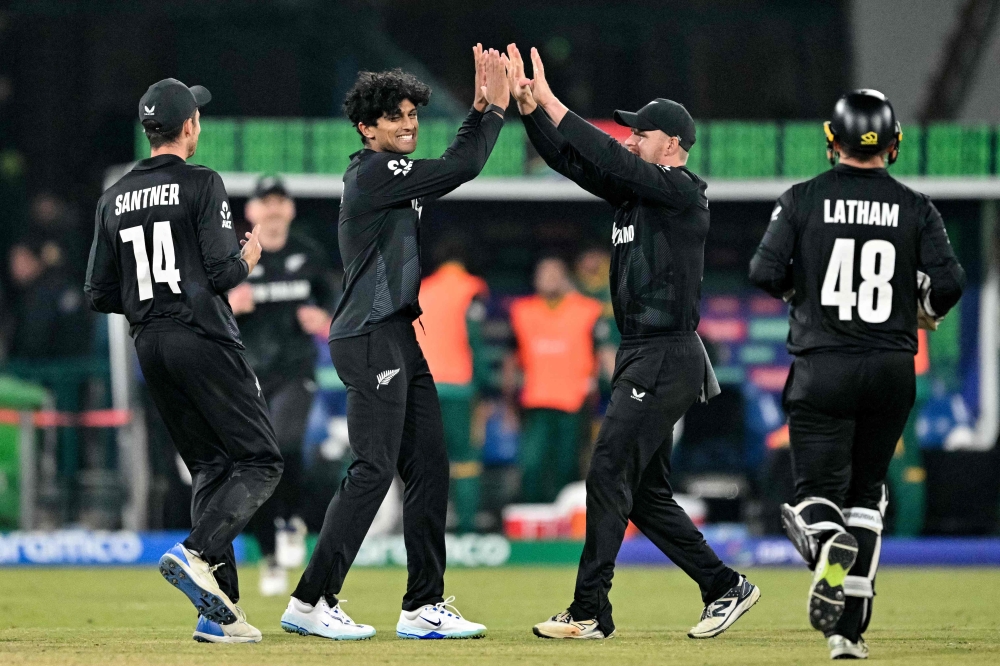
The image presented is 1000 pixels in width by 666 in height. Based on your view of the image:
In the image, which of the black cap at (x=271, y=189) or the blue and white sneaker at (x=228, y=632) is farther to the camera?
the black cap at (x=271, y=189)

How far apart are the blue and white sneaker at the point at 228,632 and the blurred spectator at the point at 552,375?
603 cm

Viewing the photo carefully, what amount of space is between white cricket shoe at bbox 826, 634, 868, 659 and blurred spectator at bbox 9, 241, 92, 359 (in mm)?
9073

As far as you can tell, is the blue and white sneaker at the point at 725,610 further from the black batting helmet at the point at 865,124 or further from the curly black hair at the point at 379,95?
the curly black hair at the point at 379,95

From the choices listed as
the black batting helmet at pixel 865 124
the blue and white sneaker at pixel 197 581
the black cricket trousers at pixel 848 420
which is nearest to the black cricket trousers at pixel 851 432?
the black cricket trousers at pixel 848 420

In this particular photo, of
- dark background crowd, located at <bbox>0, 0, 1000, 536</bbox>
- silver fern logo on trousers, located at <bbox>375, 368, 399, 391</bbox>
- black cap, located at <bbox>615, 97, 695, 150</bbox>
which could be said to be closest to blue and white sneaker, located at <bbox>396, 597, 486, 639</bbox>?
silver fern logo on trousers, located at <bbox>375, 368, 399, 391</bbox>

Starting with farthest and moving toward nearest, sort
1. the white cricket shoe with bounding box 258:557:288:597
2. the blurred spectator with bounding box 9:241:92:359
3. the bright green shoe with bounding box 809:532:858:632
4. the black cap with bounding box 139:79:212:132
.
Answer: the blurred spectator with bounding box 9:241:92:359, the white cricket shoe with bounding box 258:557:288:597, the black cap with bounding box 139:79:212:132, the bright green shoe with bounding box 809:532:858:632

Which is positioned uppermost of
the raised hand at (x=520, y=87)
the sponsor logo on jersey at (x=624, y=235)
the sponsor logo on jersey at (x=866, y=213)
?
the raised hand at (x=520, y=87)

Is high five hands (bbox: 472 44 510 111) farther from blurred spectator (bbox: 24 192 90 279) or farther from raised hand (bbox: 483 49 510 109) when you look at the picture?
blurred spectator (bbox: 24 192 90 279)

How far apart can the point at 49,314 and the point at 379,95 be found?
25.2 feet

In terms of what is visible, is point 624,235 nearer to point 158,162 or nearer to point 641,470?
point 641,470

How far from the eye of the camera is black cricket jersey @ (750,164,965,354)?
582cm

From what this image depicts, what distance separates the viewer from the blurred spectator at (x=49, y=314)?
13273mm

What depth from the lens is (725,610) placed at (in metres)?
6.52

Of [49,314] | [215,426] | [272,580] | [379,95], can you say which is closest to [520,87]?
[379,95]
